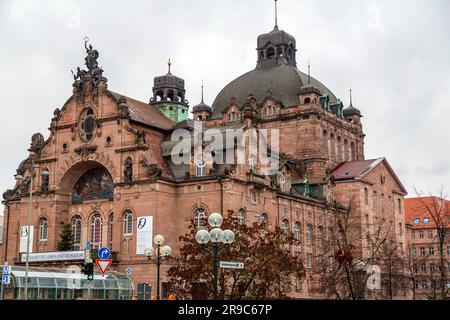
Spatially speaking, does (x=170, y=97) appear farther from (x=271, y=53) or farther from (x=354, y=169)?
(x=354, y=169)

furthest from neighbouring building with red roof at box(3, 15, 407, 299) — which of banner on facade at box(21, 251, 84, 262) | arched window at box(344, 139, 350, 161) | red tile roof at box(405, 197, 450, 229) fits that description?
red tile roof at box(405, 197, 450, 229)

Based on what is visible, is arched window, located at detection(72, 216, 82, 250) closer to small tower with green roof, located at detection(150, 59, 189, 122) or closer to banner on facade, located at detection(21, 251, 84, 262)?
banner on facade, located at detection(21, 251, 84, 262)

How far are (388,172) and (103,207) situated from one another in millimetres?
41174

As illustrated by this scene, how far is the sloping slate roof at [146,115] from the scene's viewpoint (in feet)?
225

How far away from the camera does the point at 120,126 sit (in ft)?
218

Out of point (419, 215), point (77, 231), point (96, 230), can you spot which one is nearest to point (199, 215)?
point (96, 230)

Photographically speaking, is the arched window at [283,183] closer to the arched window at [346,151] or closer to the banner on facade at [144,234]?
the banner on facade at [144,234]

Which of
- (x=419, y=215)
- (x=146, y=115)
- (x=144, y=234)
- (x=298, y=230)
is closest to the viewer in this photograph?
(x=144, y=234)

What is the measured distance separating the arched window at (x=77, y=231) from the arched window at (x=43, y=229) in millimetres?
3115

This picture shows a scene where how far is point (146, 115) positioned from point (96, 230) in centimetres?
1297

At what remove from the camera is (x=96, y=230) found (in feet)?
222

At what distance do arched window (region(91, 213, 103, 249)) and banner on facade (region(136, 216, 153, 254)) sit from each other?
599 centimetres

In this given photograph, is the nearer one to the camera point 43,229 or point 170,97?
point 43,229
